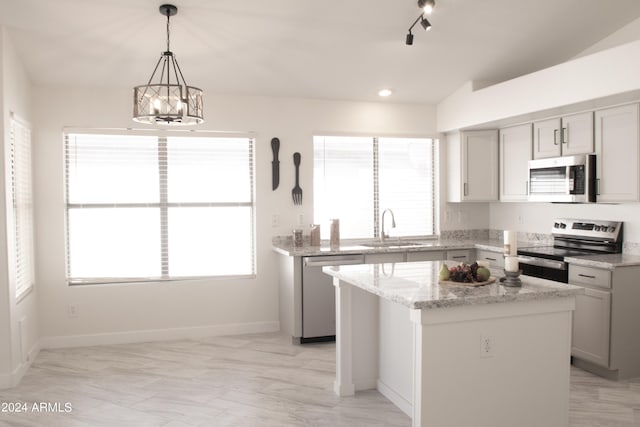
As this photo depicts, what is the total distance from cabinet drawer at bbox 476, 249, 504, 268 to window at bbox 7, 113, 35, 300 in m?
4.12

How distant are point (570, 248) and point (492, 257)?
69cm

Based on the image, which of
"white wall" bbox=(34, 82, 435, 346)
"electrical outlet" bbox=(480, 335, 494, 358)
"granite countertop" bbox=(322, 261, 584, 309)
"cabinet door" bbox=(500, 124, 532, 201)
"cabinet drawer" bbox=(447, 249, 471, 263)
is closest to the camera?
"granite countertop" bbox=(322, 261, 584, 309)

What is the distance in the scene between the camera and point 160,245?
16.6 ft

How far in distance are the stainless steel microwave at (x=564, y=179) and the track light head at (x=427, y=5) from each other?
1.78 m

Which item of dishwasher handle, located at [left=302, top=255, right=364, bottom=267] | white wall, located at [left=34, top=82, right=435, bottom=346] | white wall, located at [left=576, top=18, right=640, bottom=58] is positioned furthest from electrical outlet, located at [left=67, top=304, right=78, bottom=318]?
white wall, located at [left=576, top=18, right=640, bottom=58]

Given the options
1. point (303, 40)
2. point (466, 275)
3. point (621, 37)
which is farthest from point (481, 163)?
point (466, 275)

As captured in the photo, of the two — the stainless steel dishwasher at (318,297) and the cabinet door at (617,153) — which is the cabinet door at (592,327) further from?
the stainless steel dishwasher at (318,297)

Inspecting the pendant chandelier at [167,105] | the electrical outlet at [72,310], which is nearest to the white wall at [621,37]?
the pendant chandelier at [167,105]

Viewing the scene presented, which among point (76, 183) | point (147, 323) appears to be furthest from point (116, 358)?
point (76, 183)

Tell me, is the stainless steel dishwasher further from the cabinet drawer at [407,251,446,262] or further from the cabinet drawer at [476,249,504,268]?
the cabinet drawer at [476,249,504,268]

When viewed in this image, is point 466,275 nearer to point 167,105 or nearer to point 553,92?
point 167,105

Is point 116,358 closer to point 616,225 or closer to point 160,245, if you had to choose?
point 160,245

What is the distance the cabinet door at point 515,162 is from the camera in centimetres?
497

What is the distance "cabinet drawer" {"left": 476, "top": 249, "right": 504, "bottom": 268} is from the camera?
497cm
